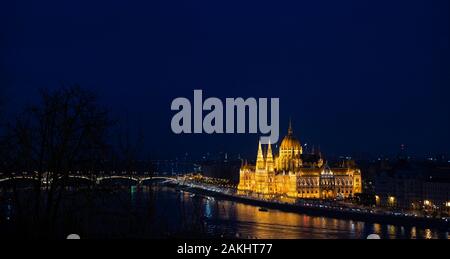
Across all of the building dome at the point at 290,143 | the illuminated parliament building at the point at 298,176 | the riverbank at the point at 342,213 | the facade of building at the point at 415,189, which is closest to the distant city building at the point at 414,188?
the facade of building at the point at 415,189

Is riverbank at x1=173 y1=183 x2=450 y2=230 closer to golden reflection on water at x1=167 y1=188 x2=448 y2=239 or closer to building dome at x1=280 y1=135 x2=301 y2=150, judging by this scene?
golden reflection on water at x1=167 y1=188 x2=448 y2=239

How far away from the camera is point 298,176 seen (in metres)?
30.1

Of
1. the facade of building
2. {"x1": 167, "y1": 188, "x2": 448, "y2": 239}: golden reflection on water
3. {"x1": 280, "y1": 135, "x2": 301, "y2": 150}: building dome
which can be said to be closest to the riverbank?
A: {"x1": 167, "y1": 188, "x2": 448, "y2": 239}: golden reflection on water

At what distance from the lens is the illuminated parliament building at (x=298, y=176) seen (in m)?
30.1

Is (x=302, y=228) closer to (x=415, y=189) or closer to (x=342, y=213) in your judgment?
Answer: (x=342, y=213)

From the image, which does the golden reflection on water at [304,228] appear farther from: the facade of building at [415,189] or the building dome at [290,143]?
the building dome at [290,143]

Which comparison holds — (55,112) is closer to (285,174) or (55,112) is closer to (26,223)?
(26,223)

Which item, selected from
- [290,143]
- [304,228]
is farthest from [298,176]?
[304,228]

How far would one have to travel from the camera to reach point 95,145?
3.35m

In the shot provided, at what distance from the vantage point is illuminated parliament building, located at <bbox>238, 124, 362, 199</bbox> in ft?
98.7

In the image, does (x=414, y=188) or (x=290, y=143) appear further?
(x=290, y=143)

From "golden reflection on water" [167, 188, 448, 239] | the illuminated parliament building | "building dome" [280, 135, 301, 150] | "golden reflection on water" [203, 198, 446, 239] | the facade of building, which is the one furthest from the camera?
"building dome" [280, 135, 301, 150]
